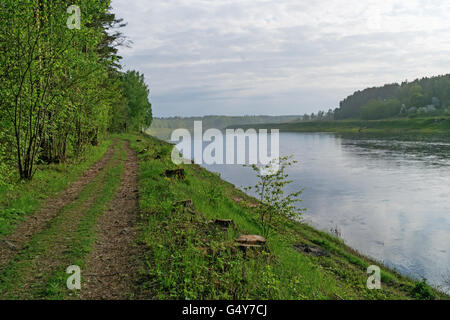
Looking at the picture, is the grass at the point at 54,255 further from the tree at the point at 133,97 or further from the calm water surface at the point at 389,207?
the tree at the point at 133,97

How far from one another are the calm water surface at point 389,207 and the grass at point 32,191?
11.5 metres

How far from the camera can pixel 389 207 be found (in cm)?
2509

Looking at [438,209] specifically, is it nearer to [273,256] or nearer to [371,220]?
[371,220]

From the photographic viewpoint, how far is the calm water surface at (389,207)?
16641mm

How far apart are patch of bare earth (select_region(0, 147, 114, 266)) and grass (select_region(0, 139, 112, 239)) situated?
0.26 m

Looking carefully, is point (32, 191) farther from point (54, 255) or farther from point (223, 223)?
point (223, 223)

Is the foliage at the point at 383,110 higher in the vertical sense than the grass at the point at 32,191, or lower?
higher

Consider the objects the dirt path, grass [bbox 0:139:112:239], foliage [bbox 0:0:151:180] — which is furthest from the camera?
foliage [bbox 0:0:151:180]

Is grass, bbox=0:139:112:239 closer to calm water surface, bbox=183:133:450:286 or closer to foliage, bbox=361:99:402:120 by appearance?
calm water surface, bbox=183:133:450:286

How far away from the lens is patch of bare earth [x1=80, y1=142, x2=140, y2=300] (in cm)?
694

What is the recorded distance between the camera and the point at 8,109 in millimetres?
14617

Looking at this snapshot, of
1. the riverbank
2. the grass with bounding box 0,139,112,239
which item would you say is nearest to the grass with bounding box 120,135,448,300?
the riverbank

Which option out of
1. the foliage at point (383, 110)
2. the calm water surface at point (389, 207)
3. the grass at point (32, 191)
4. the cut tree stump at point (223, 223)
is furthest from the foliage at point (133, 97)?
the foliage at point (383, 110)
